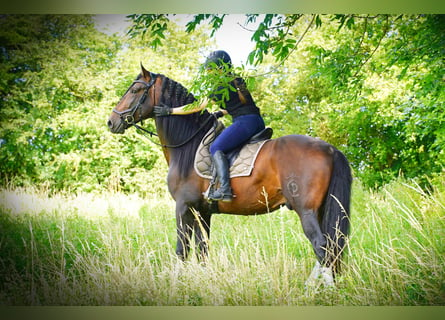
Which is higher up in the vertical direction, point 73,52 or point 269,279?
point 73,52

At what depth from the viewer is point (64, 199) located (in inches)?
167

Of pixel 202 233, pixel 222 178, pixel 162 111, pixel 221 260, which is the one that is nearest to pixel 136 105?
pixel 162 111

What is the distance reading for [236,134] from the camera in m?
Result: 3.61

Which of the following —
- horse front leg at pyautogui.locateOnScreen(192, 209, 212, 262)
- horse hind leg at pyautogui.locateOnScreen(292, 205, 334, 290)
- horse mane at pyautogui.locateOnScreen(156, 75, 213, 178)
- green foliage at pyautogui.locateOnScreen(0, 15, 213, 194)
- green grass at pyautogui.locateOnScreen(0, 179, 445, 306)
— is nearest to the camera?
horse hind leg at pyautogui.locateOnScreen(292, 205, 334, 290)

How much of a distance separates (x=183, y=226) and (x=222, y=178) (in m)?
0.52

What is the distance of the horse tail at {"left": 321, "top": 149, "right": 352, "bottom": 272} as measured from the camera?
327 cm

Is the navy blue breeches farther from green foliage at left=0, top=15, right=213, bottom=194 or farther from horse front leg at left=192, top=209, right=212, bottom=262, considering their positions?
green foliage at left=0, top=15, right=213, bottom=194

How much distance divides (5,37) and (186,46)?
1.61 m

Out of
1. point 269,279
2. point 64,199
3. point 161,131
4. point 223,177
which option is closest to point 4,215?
point 64,199

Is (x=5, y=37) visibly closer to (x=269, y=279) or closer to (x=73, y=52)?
(x=73, y=52)

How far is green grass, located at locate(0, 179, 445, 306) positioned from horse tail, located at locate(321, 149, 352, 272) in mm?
130

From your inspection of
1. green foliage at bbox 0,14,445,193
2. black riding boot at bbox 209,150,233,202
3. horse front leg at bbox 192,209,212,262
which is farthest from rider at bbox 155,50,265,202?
green foliage at bbox 0,14,445,193

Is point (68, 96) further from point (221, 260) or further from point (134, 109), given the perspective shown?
point (221, 260)

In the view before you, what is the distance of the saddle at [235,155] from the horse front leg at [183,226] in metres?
0.31
